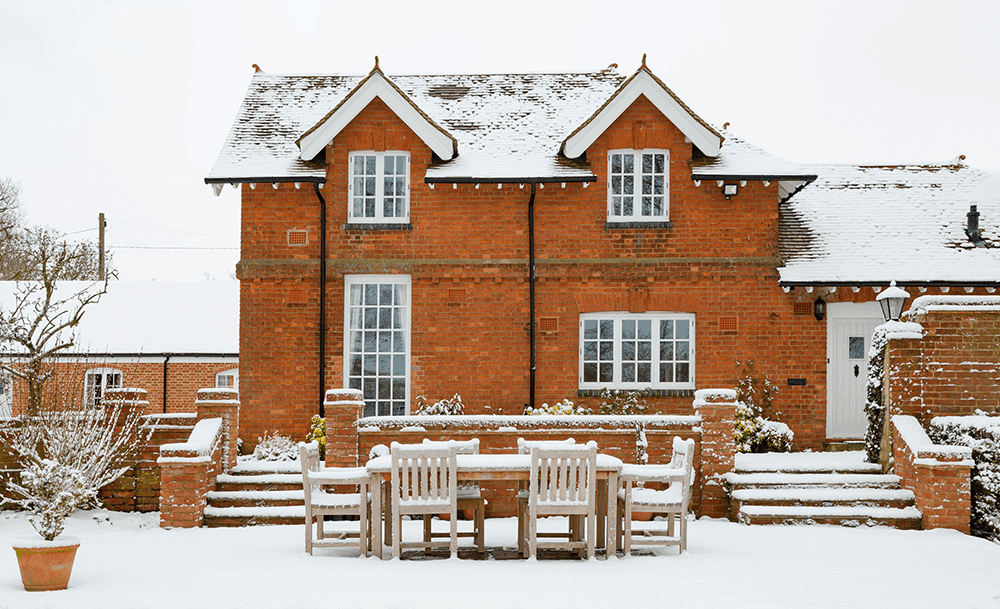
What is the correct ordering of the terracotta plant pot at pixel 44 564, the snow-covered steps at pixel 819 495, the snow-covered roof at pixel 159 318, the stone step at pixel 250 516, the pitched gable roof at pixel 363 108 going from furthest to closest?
the snow-covered roof at pixel 159 318 < the pitched gable roof at pixel 363 108 < the stone step at pixel 250 516 < the snow-covered steps at pixel 819 495 < the terracotta plant pot at pixel 44 564

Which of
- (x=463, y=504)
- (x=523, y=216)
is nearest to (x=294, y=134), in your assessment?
(x=523, y=216)

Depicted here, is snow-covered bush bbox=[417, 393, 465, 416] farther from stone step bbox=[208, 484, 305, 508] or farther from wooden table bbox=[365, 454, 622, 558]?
wooden table bbox=[365, 454, 622, 558]

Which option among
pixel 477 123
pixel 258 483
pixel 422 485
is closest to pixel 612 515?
pixel 422 485

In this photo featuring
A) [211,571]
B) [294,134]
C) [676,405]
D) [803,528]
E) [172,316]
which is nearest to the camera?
[211,571]

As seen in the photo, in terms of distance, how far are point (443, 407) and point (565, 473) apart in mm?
6022

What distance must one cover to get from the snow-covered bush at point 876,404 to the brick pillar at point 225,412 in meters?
9.06

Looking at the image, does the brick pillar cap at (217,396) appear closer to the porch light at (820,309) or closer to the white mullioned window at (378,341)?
the white mullioned window at (378,341)

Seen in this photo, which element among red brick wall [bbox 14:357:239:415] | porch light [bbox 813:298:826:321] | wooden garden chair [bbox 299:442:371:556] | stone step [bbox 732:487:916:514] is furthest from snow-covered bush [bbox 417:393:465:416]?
red brick wall [bbox 14:357:239:415]

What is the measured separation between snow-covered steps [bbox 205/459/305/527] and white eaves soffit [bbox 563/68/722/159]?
692cm

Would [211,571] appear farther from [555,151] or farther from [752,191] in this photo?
[752,191]

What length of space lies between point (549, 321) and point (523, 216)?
1834 mm

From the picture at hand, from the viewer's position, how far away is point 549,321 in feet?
47.0

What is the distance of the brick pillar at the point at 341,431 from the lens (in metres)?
11.2

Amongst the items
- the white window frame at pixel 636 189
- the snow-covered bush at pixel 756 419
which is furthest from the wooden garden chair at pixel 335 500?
the white window frame at pixel 636 189
